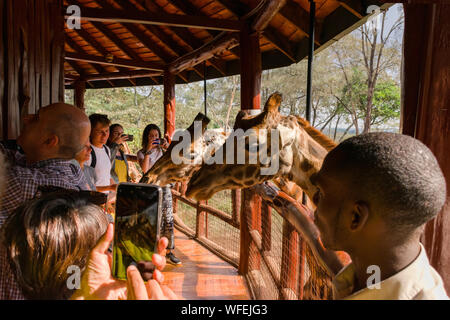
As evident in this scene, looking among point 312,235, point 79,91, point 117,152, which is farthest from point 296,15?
point 79,91

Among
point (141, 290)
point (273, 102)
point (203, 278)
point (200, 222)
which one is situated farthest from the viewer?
point (200, 222)

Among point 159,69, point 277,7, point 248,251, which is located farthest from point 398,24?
point 248,251

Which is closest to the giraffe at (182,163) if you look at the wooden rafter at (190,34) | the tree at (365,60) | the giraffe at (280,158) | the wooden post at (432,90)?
the giraffe at (280,158)

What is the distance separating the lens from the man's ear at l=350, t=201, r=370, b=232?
2.47 feet

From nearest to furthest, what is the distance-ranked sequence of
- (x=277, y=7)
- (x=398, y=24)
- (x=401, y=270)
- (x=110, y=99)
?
(x=401, y=270) → (x=277, y=7) → (x=398, y=24) → (x=110, y=99)

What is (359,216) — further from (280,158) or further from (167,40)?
(167,40)

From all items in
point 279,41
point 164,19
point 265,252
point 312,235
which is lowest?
point 265,252

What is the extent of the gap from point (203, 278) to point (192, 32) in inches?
171

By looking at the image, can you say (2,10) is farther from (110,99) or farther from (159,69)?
(110,99)

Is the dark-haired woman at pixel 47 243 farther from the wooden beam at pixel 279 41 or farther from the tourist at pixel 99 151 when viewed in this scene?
the wooden beam at pixel 279 41

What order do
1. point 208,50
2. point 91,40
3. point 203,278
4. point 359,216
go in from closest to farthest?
point 359,216 < point 203,278 < point 208,50 < point 91,40

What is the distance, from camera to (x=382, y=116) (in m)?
11.7

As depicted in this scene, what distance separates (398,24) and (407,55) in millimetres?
10090

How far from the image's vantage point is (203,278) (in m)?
4.26
